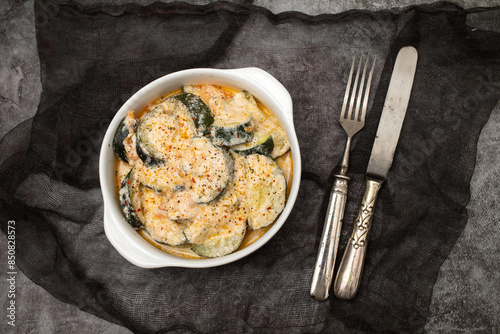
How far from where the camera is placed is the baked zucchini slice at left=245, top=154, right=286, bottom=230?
177cm

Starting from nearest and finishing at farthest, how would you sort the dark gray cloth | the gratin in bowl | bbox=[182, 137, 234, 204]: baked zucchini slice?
bbox=[182, 137, 234, 204]: baked zucchini slice < the gratin in bowl < the dark gray cloth

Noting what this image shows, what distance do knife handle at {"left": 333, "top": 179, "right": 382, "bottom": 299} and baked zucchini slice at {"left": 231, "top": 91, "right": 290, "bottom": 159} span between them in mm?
593

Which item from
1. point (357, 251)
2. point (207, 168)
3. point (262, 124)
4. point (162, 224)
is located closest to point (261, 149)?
point (262, 124)

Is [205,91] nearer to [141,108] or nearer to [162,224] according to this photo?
[141,108]

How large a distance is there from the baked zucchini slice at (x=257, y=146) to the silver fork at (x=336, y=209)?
53 centimetres

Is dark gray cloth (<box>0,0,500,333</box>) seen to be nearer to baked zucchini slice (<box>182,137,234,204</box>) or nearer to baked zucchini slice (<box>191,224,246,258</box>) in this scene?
baked zucchini slice (<box>191,224,246,258</box>)

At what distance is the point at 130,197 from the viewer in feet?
5.91

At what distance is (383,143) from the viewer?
214 centimetres

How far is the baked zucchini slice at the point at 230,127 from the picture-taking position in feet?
5.70

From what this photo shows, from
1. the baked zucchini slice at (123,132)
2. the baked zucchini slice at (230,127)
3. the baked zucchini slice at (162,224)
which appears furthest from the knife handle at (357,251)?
the baked zucchini slice at (123,132)

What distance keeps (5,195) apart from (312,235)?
6.20 feet

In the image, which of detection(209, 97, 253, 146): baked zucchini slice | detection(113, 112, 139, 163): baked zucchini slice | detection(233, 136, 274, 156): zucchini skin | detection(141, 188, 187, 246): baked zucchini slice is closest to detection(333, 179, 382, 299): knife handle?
detection(233, 136, 274, 156): zucchini skin

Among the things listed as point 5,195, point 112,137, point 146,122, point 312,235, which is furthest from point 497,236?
point 5,195

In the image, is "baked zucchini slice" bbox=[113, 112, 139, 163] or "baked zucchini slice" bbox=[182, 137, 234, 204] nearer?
"baked zucchini slice" bbox=[182, 137, 234, 204]
